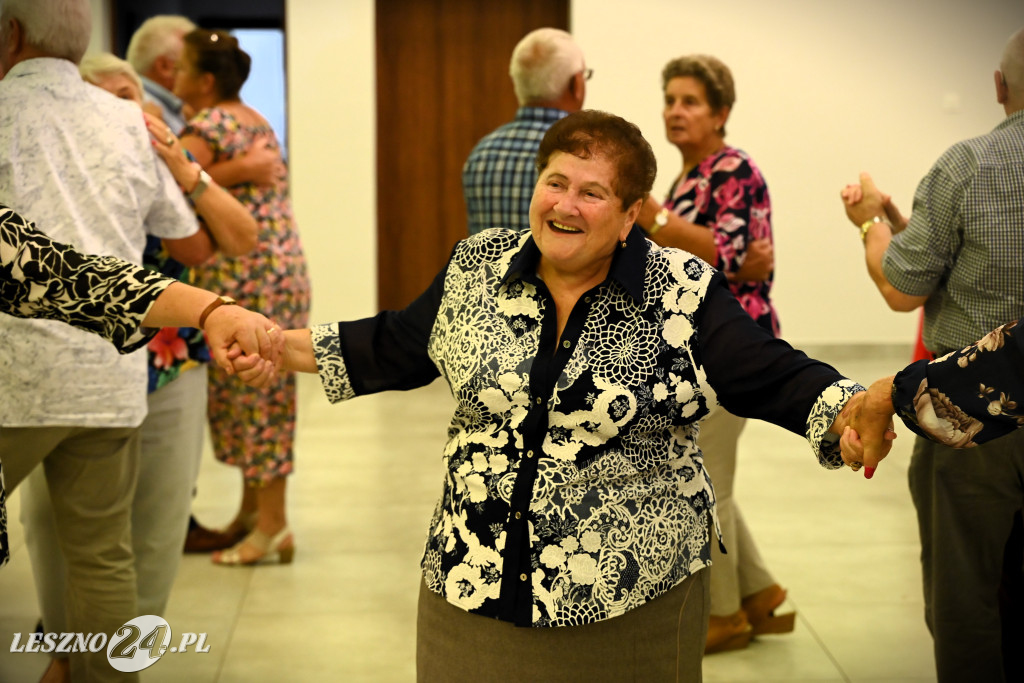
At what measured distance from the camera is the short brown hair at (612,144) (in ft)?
6.27

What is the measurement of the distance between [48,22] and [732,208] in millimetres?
1792

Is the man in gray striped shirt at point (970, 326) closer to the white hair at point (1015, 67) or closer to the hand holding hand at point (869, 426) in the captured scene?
the white hair at point (1015, 67)

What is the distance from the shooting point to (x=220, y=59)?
12.1ft

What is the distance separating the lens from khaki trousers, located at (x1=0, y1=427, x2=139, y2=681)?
7.82 ft

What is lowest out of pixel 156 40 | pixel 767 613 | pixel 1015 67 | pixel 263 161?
pixel 767 613

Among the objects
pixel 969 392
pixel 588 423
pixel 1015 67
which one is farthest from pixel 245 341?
pixel 1015 67

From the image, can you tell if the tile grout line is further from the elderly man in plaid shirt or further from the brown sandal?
the elderly man in plaid shirt

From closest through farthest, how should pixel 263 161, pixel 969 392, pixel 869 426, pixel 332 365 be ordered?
1. pixel 969 392
2. pixel 869 426
3. pixel 332 365
4. pixel 263 161

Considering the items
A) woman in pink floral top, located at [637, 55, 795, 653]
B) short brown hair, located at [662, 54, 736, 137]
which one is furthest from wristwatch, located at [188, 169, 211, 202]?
short brown hair, located at [662, 54, 736, 137]

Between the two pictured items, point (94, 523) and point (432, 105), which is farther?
point (432, 105)

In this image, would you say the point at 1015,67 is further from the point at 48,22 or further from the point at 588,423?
the point at 48,22

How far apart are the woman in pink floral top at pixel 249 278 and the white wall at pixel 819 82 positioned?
435 cm

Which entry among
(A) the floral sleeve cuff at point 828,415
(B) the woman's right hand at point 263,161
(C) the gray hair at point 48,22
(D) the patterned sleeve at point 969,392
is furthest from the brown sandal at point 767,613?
(C) the gray hair at point 48,22

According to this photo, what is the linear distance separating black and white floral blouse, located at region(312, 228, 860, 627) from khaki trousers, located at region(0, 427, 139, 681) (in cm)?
93
